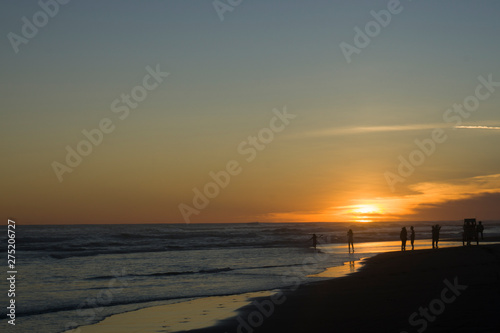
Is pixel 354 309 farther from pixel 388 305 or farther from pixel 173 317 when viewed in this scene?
pixel 173 317

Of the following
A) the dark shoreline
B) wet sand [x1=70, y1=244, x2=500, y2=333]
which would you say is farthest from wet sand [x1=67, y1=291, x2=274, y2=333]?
the dark shoreline

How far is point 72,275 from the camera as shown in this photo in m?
27.2

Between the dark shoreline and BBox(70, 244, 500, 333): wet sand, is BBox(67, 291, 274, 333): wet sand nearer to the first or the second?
BBox(70, 244, 500, 333): wet sand

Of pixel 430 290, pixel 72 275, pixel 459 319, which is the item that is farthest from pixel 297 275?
pixel 459 319

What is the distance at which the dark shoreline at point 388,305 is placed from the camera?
10.9 meters

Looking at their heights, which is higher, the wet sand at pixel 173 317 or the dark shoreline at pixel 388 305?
the dark shoreline at pixel 388 305

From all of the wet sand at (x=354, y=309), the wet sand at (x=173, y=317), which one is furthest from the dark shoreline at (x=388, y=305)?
the wet sand at (x=173, y=317)

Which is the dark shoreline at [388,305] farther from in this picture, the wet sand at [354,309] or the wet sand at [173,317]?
the wet sand at [173,317]

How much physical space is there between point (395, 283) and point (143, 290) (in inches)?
422

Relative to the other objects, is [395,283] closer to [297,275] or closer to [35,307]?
[297,275]

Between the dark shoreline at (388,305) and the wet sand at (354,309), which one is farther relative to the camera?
the wet sand at (354,309)

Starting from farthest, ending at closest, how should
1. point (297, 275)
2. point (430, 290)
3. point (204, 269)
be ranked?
point (204, 269) < point (297, 275) < point (430, 290)

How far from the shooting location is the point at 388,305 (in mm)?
13438

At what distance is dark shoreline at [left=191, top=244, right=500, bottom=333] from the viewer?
10930 mm
